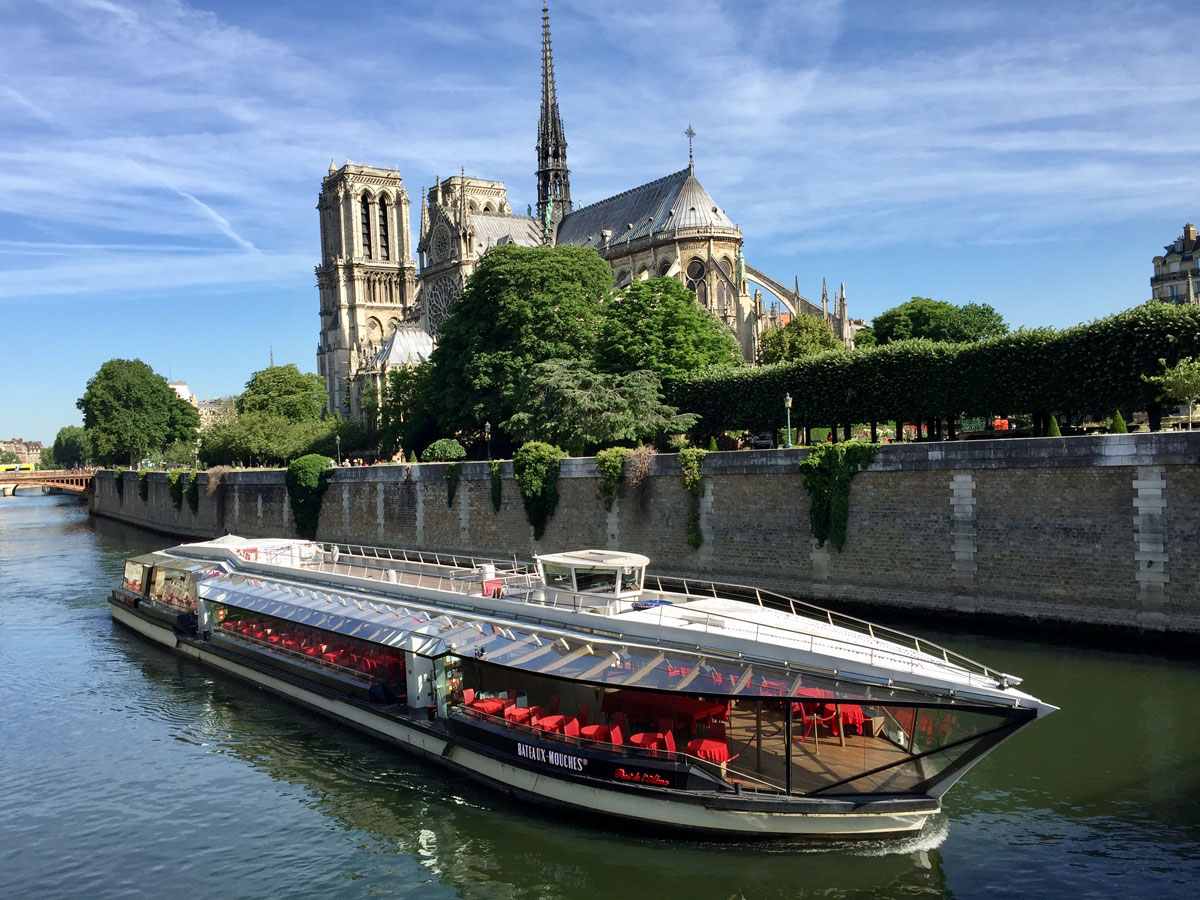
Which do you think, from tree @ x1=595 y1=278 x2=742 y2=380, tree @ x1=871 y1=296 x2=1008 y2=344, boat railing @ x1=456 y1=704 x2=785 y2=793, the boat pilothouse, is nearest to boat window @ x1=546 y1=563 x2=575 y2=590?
the boat pilothouse

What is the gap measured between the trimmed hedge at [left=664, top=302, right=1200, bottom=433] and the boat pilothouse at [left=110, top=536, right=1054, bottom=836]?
14.3 m

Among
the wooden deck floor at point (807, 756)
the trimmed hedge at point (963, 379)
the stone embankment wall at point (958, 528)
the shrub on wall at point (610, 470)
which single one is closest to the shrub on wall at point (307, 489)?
the stone embankment wall at point (958, 528)

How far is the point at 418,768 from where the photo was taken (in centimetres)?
1620

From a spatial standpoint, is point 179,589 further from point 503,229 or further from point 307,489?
point 503,229

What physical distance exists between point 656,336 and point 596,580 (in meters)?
25.3

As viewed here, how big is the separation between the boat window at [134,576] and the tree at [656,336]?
18.8m

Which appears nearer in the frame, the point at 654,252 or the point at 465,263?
the point at 654,252

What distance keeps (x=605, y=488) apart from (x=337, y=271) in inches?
3275

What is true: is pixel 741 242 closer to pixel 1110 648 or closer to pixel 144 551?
pixel 144 551

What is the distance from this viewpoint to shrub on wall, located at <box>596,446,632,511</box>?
105ft

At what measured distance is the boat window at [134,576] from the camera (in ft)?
96.5

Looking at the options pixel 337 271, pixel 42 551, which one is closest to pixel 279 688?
pixel 42 551

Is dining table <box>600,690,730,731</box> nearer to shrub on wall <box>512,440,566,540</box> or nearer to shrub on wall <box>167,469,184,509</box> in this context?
shrub on wall <box>512,440,566,540</box>

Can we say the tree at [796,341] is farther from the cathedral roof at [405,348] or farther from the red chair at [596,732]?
the red chair at [596,732]
